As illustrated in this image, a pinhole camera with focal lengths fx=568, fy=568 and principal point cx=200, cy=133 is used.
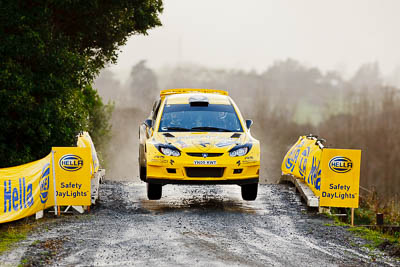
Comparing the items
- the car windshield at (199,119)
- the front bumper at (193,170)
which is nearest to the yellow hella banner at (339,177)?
the front bumper at (193,170)

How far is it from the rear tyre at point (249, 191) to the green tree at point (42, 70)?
5809 millimetres

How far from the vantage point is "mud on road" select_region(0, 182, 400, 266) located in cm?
745

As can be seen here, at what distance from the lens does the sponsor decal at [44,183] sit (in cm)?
1074

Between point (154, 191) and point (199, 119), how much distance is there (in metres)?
1.79

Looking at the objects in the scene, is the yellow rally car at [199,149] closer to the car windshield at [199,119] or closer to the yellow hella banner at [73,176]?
the car windshield at [199,119]

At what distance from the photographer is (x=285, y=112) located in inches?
3649

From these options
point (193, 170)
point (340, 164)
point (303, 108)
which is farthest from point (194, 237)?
point (303, 108)

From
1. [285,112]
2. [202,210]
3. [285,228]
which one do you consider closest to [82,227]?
[202,210]

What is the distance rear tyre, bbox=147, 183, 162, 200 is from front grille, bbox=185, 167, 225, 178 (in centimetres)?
137

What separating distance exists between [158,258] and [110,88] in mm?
89590

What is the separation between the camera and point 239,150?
1098 centimetres

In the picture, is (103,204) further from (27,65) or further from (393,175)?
(393,175)

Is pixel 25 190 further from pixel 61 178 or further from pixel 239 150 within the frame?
pixel 239 150

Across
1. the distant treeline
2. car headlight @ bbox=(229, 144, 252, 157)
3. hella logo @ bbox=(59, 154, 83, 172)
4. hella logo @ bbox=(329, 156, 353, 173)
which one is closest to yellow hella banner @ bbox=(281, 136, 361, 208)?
hella logo @ bbox=(329, 156, 353, 173)
